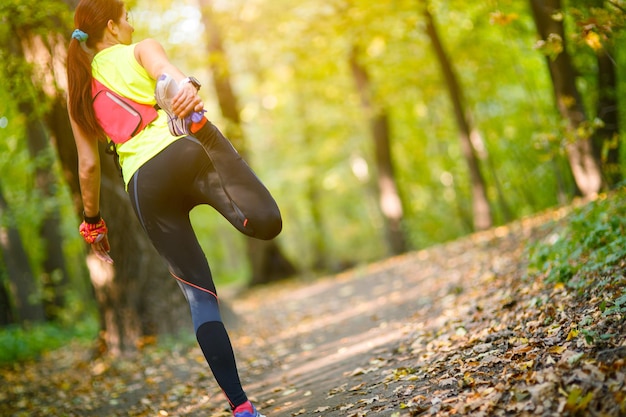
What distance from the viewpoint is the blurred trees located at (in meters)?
6.70

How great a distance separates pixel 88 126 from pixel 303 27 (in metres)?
10.1

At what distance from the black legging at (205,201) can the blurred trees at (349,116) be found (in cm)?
308

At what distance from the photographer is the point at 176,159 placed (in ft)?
9.29

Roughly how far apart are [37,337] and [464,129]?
9254 millimetres

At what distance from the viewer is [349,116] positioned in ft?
60.5

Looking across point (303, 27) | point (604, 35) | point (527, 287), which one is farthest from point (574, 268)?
point (303, 27)

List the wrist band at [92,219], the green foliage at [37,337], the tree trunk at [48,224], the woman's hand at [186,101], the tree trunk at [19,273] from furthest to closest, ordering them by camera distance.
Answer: the tree trunk at [48,224] → the tree trunk at [19,273] → the green foliage at [37,337] → the wrist band at [92,219] → the woman's hand at [186,101]

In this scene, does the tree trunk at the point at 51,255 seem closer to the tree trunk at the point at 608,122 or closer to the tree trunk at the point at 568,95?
the tree trunk at the point at 568,95

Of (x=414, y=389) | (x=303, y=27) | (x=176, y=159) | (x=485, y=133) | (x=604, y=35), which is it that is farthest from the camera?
(x=485, y=133)

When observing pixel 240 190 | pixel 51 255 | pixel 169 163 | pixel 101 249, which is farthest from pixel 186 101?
pixel 51 255

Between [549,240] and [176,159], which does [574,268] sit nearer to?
[549,240]

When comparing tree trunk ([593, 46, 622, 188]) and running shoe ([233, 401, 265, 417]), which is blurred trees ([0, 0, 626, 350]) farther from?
running shoe ([233, 401, 265, 417])

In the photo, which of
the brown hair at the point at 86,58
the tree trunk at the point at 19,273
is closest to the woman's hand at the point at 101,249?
the brown hair at the point at 86,58

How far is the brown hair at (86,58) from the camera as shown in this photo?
2.97 m
